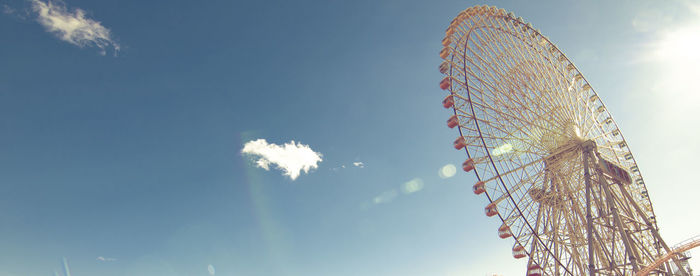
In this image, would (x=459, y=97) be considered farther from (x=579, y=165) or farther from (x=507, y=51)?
(x=579, y=165)

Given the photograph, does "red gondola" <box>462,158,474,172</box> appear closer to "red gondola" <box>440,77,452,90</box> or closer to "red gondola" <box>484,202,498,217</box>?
"red gondola" <box>484,202,498,217</box>

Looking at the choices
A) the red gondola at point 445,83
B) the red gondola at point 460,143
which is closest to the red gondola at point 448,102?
the red gondola at point 445,83

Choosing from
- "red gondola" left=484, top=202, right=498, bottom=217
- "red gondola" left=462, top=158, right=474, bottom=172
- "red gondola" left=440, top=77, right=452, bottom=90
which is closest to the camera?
"red gondola" left=484, top=202, right=498, bottom=217

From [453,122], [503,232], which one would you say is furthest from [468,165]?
[503,232]

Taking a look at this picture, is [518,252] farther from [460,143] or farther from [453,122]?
[453,122]

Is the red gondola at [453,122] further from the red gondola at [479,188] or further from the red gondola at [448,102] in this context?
the red gondola at [479,188]

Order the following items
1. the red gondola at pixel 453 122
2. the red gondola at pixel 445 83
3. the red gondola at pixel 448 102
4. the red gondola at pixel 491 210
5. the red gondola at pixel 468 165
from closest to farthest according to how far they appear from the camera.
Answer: the red gondola at pixel 491 210
the red gondola at pixel 468 165
the red gondola at pixel 453 122
the red gondola at pixel 448 102
the red gondola at pixel 445 83

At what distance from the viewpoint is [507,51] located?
89.9ft

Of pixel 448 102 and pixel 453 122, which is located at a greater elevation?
pixel 448 102

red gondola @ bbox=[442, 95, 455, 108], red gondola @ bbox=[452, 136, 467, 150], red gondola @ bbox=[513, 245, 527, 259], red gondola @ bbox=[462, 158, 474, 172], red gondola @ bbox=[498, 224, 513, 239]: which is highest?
red gondola @ bbox=[442, 95, 455, 108]

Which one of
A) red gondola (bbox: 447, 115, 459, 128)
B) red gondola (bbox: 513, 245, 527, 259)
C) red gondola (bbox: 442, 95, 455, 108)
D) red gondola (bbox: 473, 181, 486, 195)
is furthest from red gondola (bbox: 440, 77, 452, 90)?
red gondola (bbox: 513, 245, 527, 259)

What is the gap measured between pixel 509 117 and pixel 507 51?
18.4 feet

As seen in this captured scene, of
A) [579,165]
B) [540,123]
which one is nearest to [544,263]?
[579,165]

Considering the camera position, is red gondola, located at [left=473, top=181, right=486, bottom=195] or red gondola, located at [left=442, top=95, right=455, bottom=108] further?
red gondola, located at [left=442, top=95, right=455, bottom=108]
